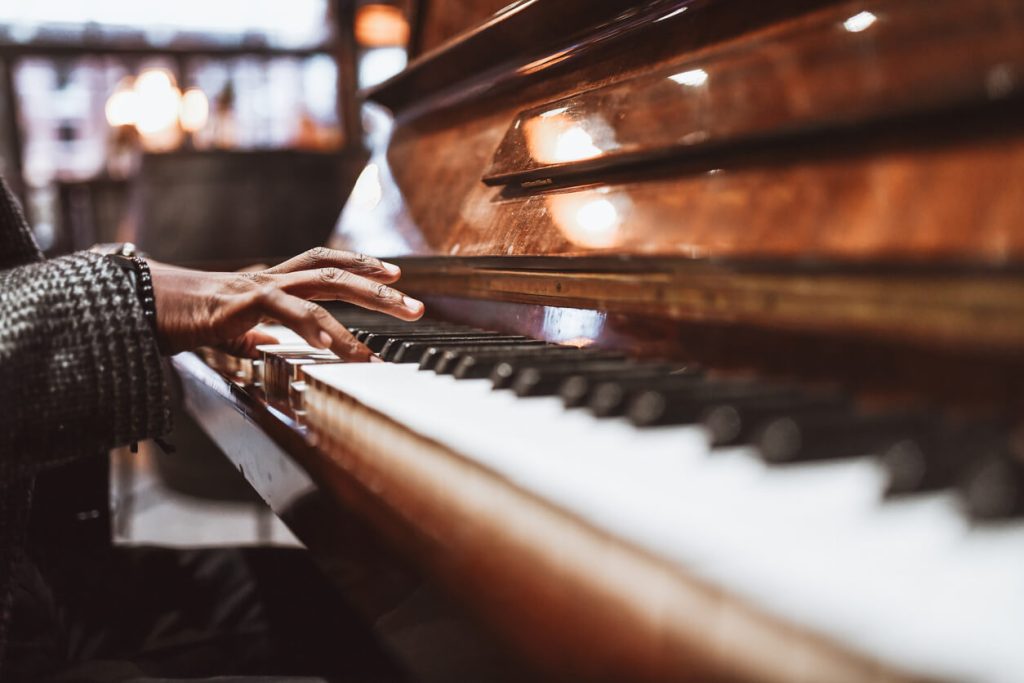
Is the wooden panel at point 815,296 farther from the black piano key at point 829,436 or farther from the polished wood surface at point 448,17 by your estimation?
the polished wood surface at point 448,17

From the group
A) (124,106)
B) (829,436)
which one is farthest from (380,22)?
(829,436)

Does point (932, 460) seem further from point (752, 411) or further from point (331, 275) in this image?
point (331, 275)

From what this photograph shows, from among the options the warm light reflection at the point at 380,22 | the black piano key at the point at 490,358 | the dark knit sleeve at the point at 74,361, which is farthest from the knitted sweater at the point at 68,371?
the warm light reflection at the point at 380,22

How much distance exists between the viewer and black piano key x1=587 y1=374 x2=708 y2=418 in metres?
0.54

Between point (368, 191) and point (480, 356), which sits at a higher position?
point (368, 191)

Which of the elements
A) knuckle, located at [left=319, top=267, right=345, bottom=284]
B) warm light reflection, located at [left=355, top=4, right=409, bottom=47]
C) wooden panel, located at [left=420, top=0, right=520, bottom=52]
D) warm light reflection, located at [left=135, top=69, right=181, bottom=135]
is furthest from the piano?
warm light reflection, located at [left=135, top=69, right=181, bottom=135]

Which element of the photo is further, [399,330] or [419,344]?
[399,330]

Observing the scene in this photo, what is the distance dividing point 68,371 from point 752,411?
718 mm

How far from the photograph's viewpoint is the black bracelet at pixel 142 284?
2.89 feet

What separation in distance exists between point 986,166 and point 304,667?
1033mm

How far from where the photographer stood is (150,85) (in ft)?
23.0

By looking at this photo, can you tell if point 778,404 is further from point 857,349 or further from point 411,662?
point 411,662

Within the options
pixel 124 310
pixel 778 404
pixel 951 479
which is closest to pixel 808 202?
pixel 778 404

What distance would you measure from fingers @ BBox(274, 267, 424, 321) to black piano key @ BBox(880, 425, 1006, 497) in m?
0.71
